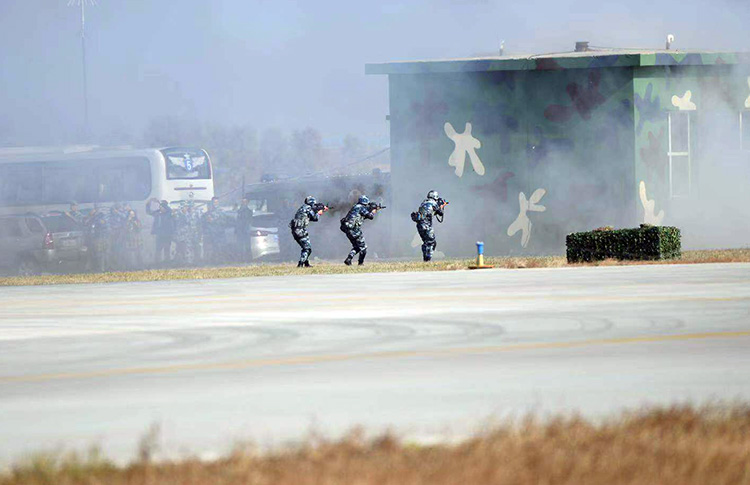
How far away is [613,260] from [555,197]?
32.4 feet

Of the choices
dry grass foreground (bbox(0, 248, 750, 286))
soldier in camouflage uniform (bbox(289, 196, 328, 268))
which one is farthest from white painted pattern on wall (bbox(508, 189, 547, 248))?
soldier in camouflage uniform (bbox(289, 196, 328, 268))

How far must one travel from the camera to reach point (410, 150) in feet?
125

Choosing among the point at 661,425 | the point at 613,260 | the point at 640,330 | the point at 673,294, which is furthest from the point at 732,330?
the point at 613,260

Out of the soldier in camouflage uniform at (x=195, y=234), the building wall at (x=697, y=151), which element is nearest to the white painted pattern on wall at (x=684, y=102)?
the building wall at (x=697, y=151)

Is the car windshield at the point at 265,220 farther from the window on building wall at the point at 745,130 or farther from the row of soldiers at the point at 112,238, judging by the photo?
the window on building wall at the point at 745,130

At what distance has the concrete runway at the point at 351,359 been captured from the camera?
8.85m

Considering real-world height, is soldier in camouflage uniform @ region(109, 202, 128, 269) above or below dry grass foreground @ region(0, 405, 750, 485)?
above

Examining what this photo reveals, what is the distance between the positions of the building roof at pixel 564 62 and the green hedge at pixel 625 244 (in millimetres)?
8979

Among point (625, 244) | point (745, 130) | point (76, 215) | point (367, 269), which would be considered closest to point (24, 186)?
point (76, 215)

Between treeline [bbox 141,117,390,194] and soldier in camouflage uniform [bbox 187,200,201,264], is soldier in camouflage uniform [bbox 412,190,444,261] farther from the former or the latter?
treeline [bbox 141,117,390,194]

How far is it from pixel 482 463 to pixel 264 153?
140 metres

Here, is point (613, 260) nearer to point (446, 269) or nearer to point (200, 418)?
point (446, 269)

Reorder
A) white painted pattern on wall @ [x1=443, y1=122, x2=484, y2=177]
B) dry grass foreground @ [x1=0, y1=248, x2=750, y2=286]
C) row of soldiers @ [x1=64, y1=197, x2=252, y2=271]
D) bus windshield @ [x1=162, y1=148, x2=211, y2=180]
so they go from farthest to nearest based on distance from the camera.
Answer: bus windshield @ [x1=162, y1=148, x2=211, y2=180] < row of soldiers @ [x1=64, y1=197, x2=252, y2=271] < white painted pattern on wall @ [x1=443, y1=122, x2=484, y2=177] < dry grass foreground @ [x1=0, y1=248, x2=750, y2=286]

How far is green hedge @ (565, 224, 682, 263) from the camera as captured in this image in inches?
1090
